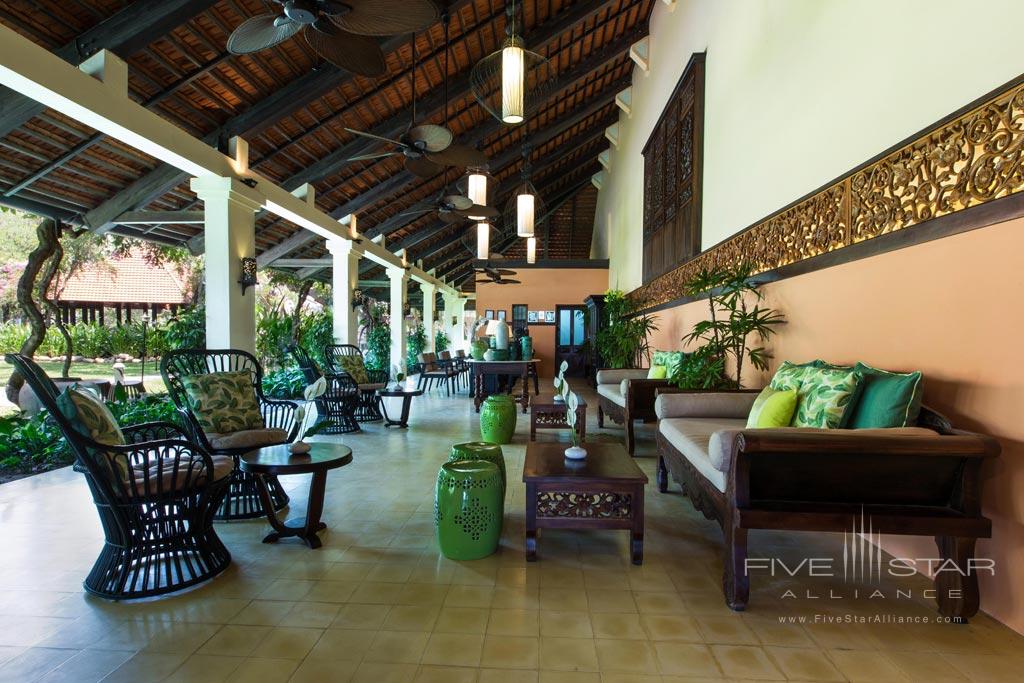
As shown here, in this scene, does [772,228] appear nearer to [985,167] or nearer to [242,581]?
[985,167]

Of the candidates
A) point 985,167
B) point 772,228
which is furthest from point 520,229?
point 985,167

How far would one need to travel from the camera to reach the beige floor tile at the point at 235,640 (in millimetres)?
1728

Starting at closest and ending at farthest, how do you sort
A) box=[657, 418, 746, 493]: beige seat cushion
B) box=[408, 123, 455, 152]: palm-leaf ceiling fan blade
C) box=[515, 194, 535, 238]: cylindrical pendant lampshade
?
box=[657, 418, 746, 493]: beige seat cushion → box=[408, 123, 455, 152]: palm-leaf ceiling fan blade → box=[515, 194, 535, 238]: cylindrical pendant lampshade

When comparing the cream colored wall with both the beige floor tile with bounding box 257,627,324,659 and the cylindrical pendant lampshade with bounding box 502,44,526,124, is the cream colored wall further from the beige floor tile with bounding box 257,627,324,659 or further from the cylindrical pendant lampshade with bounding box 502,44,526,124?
the beige floor tile with bounding box 257,627,324,659

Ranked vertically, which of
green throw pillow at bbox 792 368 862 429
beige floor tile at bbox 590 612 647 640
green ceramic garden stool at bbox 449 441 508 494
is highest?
green throw pillow at bbox 792 368 862 429

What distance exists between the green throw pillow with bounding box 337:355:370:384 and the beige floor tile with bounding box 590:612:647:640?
4555 mm

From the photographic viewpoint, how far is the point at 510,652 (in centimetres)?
173

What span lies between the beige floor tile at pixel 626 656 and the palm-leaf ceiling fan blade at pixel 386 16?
2.50m

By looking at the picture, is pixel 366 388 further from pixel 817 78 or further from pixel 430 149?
pixel 817 78

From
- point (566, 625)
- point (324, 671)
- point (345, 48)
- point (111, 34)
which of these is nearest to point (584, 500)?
point (566, 625)

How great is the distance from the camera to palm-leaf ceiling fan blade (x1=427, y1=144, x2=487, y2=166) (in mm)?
4246

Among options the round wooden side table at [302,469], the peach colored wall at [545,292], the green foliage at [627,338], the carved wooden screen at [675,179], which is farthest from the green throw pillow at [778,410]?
the peach colored wall at [545,292]

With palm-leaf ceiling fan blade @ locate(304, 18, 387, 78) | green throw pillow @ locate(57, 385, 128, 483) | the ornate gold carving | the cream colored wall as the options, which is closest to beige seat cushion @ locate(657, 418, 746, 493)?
the ornate gold carving

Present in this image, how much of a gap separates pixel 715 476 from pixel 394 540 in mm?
1647
